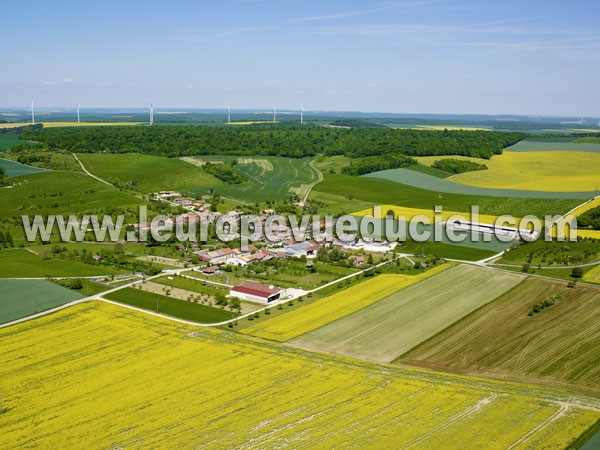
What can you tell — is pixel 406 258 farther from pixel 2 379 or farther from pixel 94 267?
pixel 2 379

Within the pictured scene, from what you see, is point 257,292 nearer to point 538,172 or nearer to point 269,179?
point 269,179

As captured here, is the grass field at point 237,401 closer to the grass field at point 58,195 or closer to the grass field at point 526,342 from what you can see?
the grass field at point 526,342

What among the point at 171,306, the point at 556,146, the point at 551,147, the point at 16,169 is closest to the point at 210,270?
the point at 171,306

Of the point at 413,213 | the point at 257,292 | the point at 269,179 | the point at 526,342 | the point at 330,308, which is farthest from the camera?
the point at 269,179

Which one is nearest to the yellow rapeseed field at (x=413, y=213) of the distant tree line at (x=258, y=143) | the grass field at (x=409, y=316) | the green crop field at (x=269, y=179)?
the green crop field at (x=269, y=179)

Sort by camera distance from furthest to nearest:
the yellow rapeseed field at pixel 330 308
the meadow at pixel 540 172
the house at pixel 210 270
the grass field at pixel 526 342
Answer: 1. the meadow at pixel 540 172
2. the house at pixel 210 270
3. the yellow rapeseed field at pixel 330 308
4. the grass field at pixel 526 342
